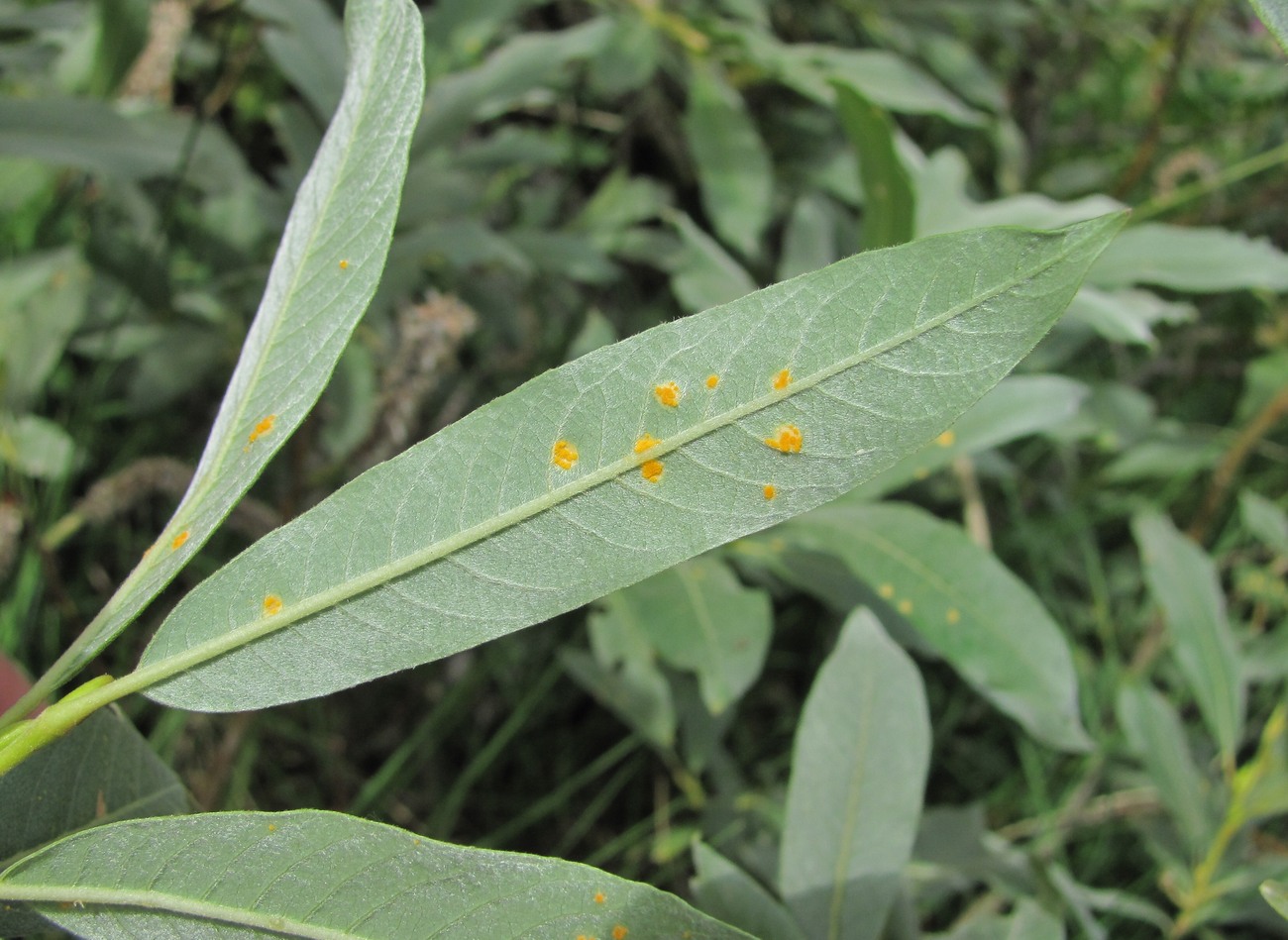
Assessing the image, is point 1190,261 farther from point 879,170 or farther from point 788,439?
point 788,439

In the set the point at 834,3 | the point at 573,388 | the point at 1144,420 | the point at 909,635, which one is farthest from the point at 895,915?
the point at 834,3

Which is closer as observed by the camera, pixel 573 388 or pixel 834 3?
pixel 573 388

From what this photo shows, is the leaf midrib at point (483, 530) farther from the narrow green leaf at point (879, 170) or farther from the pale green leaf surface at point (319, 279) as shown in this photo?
the narrow green leaf at point (879, 170)

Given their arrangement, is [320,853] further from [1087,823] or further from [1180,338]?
[1180,338]

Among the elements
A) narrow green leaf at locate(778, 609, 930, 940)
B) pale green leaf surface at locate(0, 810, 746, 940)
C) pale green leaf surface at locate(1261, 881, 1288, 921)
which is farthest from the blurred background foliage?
pale green leaf surface at locate(0, 810, 746, 940)

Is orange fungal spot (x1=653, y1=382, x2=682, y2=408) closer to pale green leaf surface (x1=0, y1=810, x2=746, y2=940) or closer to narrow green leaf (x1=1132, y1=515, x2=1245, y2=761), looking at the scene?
pale green leaf surface (x1=0, y1=810, x2=746, y2=940)

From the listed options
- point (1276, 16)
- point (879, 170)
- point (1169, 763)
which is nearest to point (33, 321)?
point (879, 170)
